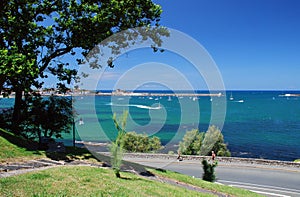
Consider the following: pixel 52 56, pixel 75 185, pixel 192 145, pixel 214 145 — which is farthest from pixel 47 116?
pixel 214 145

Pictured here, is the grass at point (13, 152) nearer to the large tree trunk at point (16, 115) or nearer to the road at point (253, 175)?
the large tree trunk at point (16, 115)

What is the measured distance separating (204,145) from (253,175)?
56.2ft

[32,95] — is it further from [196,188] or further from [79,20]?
[196,188]

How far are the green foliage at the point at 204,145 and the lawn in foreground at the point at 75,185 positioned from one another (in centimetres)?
2986

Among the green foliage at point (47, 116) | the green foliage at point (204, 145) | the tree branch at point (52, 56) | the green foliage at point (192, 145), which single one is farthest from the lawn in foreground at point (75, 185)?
the green foliage at point (192, 145)

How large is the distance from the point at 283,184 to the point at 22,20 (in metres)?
20.2

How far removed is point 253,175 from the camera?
2317cm

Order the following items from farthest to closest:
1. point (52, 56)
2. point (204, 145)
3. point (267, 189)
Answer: point (204, 145)
point (267, 189)
point (52, 56)

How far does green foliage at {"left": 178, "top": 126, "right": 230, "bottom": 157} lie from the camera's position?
3922 centimetres

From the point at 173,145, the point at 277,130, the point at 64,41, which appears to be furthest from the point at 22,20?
the point at 277,130

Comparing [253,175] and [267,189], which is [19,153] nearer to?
[267,189]

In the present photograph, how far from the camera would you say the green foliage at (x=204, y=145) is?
39.2m

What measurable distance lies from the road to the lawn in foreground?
11.6 meters

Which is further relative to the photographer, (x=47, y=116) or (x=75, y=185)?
(x=47, y=116)
